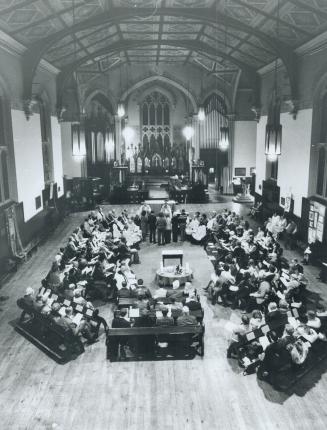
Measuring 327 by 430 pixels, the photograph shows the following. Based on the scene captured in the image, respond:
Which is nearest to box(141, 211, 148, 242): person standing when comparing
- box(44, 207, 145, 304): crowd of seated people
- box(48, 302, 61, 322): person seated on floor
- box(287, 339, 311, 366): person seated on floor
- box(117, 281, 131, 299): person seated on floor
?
box(44, 207, 145, 304): crowd of seated people

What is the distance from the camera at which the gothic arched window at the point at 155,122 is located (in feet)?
94.1

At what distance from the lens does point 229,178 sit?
2597cm

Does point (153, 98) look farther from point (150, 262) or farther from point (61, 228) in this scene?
point (150, 262)

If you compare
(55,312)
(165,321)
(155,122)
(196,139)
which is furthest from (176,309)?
(155,122)

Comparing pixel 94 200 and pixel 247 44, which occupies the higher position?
pixel 247 44

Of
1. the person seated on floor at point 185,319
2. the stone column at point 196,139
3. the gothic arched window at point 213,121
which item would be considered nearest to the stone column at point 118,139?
the stone column at point 196,139

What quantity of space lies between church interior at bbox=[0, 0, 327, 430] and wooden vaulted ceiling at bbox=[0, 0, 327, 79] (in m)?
0.08

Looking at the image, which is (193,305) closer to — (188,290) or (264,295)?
(188,290)

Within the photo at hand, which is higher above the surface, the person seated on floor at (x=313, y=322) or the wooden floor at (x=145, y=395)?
the person seated on floor at (x=313, y=322)

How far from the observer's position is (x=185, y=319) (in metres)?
8.52

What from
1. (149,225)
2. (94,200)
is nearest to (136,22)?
(149,225)

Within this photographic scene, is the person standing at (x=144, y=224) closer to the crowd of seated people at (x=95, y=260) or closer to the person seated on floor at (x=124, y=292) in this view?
the crowd of seated people at (x=95, y=260)

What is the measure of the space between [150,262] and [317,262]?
17.2 ft

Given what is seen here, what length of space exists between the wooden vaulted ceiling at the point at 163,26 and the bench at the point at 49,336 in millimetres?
7568
